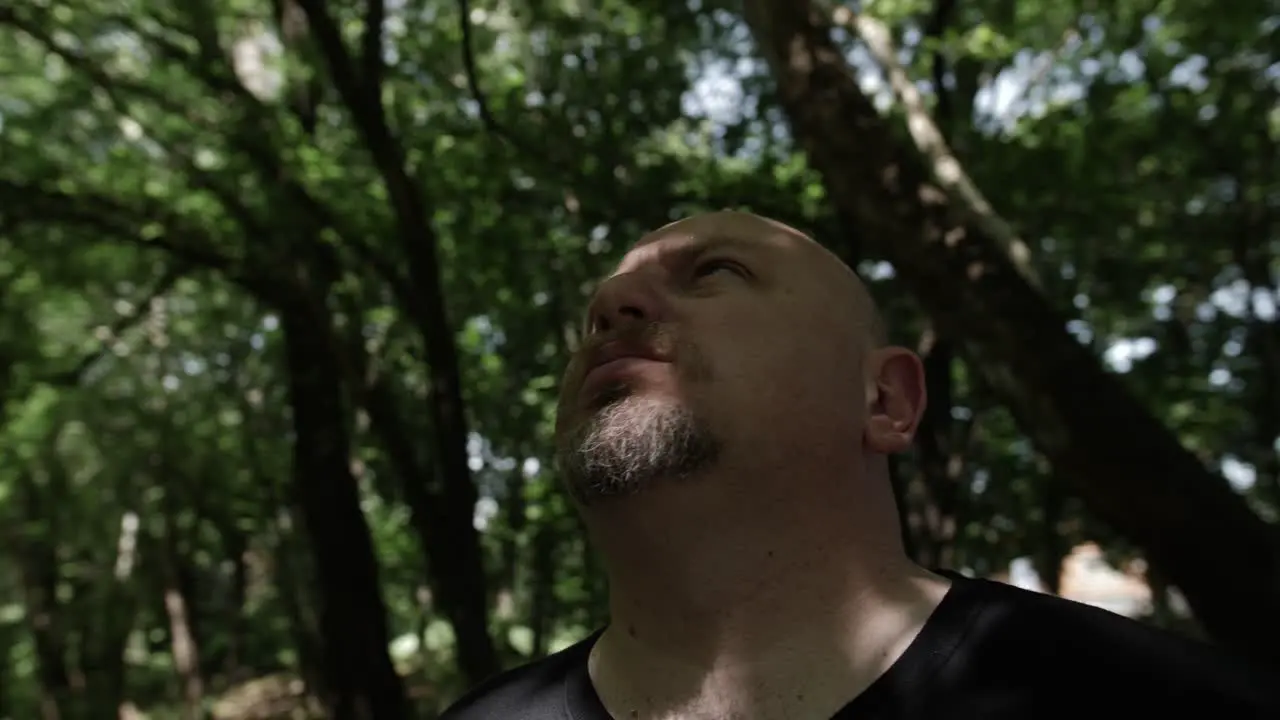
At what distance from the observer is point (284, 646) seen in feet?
91.4

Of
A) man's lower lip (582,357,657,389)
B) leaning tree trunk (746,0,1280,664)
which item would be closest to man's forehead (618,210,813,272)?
man's lower lip (582,357,657,389)

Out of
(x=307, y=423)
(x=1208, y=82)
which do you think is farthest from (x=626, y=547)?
(x=1208, y=82)

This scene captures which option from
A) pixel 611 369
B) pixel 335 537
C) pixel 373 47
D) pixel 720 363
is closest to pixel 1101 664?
pixel 720 363

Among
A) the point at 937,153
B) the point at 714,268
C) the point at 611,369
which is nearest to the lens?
the point at 611,369

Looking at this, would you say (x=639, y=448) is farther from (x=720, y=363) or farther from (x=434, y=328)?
(x=434, y=328)

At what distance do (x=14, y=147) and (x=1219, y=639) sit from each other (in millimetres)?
8644

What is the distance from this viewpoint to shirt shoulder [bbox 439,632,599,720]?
6.08ft

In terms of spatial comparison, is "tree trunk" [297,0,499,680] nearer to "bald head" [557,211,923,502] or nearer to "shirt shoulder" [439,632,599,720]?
"shirt shoulder" [439,632,599,720]

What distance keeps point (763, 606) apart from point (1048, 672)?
0.43 meters

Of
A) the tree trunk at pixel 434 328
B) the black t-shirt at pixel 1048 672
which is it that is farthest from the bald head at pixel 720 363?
the tree trunk at pixel 434 328

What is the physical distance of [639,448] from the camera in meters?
1.60

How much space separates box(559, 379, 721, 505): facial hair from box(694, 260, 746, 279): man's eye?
0.31 metres

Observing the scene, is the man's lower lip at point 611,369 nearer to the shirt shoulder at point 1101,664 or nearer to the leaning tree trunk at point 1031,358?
the shirt shoulder at point 1101,664

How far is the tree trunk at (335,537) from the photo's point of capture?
26.2 ft
